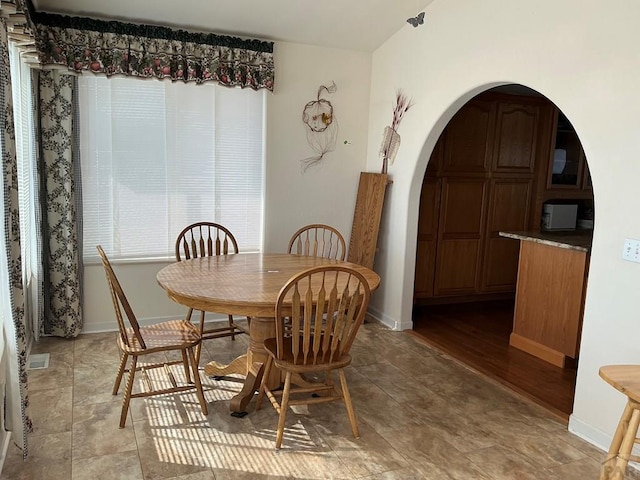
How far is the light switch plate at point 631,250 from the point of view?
2.57 metres

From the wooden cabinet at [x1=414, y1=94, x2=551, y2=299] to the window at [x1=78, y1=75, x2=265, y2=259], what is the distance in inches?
66.2

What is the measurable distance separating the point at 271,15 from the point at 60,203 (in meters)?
2.10

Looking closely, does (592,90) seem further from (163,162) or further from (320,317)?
(163,162)

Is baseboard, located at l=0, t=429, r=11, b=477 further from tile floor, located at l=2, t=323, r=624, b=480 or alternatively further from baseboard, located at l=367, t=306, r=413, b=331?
baseboard, located at l=367, t=306, r=413, b=331

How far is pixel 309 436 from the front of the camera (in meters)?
2.79

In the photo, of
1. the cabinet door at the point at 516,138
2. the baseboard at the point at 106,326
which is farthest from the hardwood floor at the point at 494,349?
the baseboard at the point at 106,326

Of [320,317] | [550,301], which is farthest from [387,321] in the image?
[320,317]

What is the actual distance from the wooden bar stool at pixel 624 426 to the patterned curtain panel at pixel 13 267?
2469mm

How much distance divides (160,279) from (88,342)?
1453mm

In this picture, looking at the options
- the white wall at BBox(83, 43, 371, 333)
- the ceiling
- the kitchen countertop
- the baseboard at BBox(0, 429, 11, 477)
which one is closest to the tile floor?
the baseboard at BBox(0, 429, 11, 477)

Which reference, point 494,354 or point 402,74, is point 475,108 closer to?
point 402,74

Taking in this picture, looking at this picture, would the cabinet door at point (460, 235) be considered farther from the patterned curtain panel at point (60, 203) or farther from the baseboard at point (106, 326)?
the patterned curtain panel at point (60, 203)

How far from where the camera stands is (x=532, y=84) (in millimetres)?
3160

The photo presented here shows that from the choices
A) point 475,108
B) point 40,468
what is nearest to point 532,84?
point 475,108
